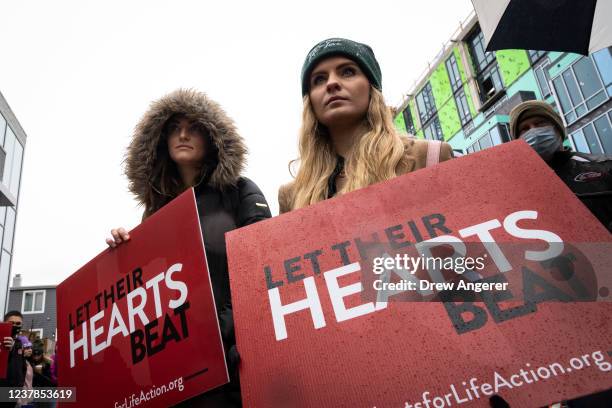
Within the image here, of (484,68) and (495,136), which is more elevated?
(484,68)

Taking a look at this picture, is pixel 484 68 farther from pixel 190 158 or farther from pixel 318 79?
pixel 190 158

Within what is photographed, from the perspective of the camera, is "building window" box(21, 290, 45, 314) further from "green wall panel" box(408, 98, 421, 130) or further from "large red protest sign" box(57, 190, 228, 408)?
"large red protest sign" box(57, 190, 228, 408)

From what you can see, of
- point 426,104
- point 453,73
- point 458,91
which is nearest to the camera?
point 458,91

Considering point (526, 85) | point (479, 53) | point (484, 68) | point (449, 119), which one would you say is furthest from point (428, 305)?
point (449, 119)

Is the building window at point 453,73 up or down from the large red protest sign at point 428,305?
up

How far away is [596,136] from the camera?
12938 mm

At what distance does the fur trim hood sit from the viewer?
1.78 m

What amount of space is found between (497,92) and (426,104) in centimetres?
561

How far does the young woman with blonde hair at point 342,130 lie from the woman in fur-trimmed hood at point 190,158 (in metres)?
0.22

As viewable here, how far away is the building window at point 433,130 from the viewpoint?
21489 mm

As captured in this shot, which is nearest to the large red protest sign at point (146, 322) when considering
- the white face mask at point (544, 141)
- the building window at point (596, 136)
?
the white face mask at point (544, 141)

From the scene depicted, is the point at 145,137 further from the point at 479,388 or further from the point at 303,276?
the point at 479,388

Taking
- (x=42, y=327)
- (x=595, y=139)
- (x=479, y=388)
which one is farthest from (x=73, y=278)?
(x=42, y=327)

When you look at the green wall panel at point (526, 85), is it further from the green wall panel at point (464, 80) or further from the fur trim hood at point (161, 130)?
the fur trim hood at point (161, 130)
